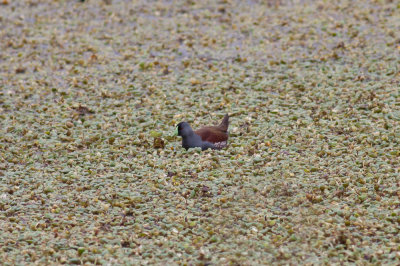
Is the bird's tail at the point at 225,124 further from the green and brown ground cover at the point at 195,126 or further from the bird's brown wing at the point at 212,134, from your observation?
the green and brown ground cover at the point at 195,126

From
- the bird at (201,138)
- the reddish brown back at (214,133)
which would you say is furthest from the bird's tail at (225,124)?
the bird at (201,138)

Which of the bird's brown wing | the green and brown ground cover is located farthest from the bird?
the green and brown ground cover

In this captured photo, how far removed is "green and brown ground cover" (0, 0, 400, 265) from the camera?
722 centimetres

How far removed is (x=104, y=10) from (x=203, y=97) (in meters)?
5.57

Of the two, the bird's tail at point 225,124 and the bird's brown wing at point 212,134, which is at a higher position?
the bird's tail at point 225,124

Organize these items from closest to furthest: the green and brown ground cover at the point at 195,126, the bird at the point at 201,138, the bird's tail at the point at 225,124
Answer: the green and brown ground cover at the point at 195,126 → the bird at the point at 201,138 → the bird's tail at the point at 225,124

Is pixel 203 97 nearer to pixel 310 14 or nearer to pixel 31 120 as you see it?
pixel 31 120

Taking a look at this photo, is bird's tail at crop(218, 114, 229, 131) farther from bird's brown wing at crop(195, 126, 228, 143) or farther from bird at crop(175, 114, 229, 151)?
bird at crop(175, 114, 229, 151)

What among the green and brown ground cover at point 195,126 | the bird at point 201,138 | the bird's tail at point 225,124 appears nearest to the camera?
the green and brown ground cover at point 195,126

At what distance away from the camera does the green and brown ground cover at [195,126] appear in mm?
7223

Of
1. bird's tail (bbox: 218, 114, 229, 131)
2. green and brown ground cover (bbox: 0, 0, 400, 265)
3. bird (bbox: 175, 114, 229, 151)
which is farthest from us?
bird's tail (bbox: 218, 114, 229, 131)

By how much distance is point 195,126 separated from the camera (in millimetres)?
10219

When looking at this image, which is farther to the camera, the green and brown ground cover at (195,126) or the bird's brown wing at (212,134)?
the bird's brown wing at (212,134)

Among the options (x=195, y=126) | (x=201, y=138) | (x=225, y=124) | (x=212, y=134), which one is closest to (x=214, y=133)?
(x=212, y=134)
